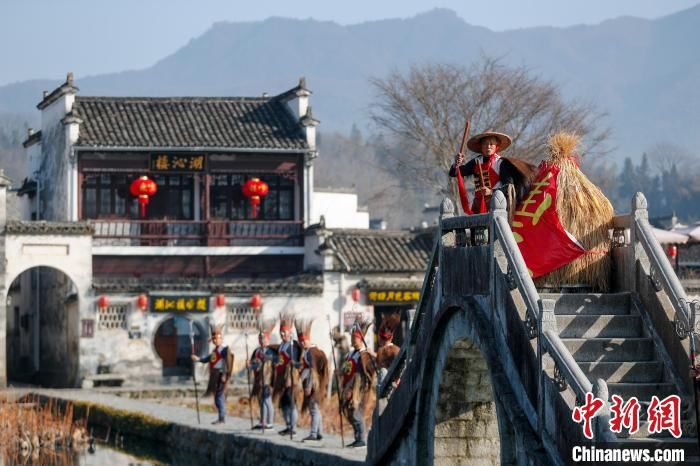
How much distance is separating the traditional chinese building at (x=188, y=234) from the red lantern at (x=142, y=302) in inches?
1.0

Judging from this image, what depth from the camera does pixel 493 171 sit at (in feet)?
56.7

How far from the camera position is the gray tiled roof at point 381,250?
140 feet

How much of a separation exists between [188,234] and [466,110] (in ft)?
29.6

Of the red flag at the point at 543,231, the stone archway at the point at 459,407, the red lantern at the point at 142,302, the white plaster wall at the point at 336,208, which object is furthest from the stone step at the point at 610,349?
the white plaster wall at the point at 336,208

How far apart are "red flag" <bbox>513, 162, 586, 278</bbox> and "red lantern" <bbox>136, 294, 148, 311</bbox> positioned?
79.9ft

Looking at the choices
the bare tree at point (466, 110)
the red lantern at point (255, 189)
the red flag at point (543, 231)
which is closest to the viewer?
the red flag at point (543, 231)

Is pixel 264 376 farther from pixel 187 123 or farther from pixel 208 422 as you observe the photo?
pixel 187 123

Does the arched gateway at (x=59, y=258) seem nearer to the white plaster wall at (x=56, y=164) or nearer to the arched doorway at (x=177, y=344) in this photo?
the arched doorway at (x=177, y=344)

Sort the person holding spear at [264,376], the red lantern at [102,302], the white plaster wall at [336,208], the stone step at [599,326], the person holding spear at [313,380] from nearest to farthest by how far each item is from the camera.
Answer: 1. the stone step at [599,326]
2. the person holding spear at [313,380]
3. the person holding spear at [264,376]
4. the red lantern at [102,302]
5. the white plaster wall at [336,208]

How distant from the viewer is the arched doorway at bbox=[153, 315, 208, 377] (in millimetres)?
41375

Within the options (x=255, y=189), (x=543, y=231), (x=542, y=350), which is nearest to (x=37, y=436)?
(x=543, y=231)

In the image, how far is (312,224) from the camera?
4506 centimetres

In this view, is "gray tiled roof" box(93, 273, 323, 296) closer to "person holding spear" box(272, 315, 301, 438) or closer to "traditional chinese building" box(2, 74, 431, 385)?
"traditional chinese building" box(2, 74, 431, 385)

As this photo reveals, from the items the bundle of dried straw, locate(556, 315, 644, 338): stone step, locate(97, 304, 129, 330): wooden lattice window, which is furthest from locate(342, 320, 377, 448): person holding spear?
locate(97, 304, 129, 330): wooden lattice window
